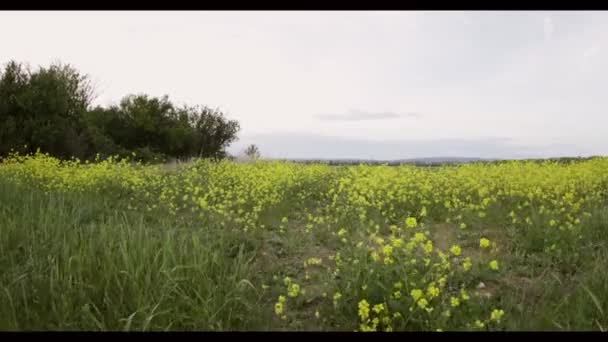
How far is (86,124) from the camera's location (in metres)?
18.8

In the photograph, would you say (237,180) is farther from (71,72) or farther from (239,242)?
(71,72)

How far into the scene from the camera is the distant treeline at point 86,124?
1692 cm

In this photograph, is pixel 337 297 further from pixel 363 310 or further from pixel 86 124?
pixel 86 124

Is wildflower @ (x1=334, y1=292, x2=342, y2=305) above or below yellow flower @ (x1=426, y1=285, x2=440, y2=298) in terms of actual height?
below

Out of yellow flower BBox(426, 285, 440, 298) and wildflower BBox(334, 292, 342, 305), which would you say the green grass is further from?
yellow flower BBox(426, 285, 440, 298)

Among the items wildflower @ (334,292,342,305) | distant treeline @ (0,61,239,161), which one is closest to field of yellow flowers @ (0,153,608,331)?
wildflower @ (334,292,342,305)

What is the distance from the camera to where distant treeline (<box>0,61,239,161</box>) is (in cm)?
1692

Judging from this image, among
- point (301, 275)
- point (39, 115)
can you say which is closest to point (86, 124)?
point (39, 115)

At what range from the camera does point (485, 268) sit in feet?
13.2

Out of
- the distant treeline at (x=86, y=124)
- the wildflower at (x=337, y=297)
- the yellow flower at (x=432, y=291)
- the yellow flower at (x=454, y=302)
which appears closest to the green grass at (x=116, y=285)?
the wildflower at (x=337, y=297)

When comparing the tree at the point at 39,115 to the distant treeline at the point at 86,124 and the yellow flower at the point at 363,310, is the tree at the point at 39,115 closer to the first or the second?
the distant treeline at the point at 86,124

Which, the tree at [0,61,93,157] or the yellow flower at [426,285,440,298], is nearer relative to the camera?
the yellow flower at [426,285,440,298]

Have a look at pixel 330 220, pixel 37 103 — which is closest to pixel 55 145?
pixel 37 103

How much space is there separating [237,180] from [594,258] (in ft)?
20.3
